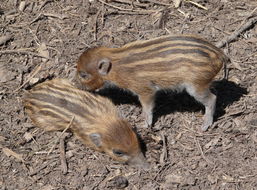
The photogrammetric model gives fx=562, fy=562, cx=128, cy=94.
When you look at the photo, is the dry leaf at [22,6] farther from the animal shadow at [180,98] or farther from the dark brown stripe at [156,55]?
the dark brown stripe at [156,55]

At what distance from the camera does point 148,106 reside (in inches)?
266

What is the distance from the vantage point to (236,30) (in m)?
7.61

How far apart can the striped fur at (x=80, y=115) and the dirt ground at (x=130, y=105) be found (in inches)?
6.1

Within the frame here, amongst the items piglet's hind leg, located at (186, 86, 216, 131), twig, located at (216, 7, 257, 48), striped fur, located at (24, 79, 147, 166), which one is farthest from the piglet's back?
twig, located at (216, 7, 257, 48)

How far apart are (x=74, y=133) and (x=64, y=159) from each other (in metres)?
0.41

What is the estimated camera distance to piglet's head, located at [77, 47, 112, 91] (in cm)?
660

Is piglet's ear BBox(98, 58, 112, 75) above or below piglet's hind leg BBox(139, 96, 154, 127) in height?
above

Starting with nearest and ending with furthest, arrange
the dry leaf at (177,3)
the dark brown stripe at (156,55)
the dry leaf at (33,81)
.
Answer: the dark brown stripe at (156,55)
the dry leaf at (33,81)
the dry leaf at (177,3)

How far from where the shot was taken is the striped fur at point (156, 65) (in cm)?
625

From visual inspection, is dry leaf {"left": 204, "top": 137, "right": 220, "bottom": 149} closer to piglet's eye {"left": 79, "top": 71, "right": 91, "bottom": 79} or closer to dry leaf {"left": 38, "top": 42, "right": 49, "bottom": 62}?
piglet's eye {"left": 79, "top": 71, "right": 91, "bottom": 79}

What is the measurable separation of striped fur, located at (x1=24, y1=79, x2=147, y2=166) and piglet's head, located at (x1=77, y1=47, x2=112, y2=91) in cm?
20

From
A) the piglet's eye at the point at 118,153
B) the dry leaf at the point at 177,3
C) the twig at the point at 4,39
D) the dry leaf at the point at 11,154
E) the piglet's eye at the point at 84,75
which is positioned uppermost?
the dry leaf at the point at 177,3

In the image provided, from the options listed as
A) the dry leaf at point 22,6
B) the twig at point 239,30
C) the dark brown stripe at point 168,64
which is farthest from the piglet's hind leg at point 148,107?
the dry leaf at point 22,6

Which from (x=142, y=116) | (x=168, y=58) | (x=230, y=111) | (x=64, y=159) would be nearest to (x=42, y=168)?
(x=64, y=159)
